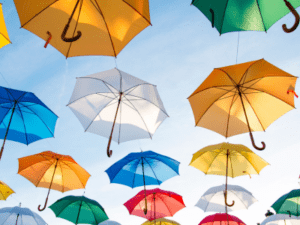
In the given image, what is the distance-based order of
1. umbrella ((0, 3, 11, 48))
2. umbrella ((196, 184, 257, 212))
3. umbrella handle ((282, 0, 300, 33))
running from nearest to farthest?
umbrella handle ((282, 0, 300, 33))
umbrella ((0, 3, 11, 48))
umbrella ((196, 184, 257, 212))

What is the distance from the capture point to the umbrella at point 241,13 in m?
5.52

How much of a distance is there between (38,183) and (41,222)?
1449 mm

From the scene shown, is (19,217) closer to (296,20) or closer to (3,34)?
(3,34)

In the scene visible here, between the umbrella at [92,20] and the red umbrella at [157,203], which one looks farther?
the red umbrella at [157,203]

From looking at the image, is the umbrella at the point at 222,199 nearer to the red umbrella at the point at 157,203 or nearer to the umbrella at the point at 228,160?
the red umbrella at the point at 157,203

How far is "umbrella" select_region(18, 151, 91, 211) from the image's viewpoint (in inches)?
375

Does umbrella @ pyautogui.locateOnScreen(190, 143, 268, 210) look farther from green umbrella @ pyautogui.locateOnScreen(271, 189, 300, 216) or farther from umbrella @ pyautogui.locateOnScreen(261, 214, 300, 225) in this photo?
umbrella @ pyautogui.locateOnScreen(261, 214, 300, 225)

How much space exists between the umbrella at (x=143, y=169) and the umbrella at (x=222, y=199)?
2.44m

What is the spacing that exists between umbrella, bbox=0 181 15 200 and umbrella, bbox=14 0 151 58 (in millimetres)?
7468

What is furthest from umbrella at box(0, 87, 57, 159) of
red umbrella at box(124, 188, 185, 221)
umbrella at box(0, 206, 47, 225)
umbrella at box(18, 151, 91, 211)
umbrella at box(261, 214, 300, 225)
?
umbrella at box(261, 214, 300, 225)

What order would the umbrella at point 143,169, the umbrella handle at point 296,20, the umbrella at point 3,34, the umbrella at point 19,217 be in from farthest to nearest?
1. the umbrella at point 143,169
2. the umbrella at point 19,217
3. the umbrella at point 3,34
4. the umbrella handle at point 296,20

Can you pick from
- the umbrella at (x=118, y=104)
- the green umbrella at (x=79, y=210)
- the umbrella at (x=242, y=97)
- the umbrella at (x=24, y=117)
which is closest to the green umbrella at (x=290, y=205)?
the umbrella at (x=242, y=97)

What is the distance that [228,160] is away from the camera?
9.45m

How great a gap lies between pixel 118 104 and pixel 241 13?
3.87 meters
